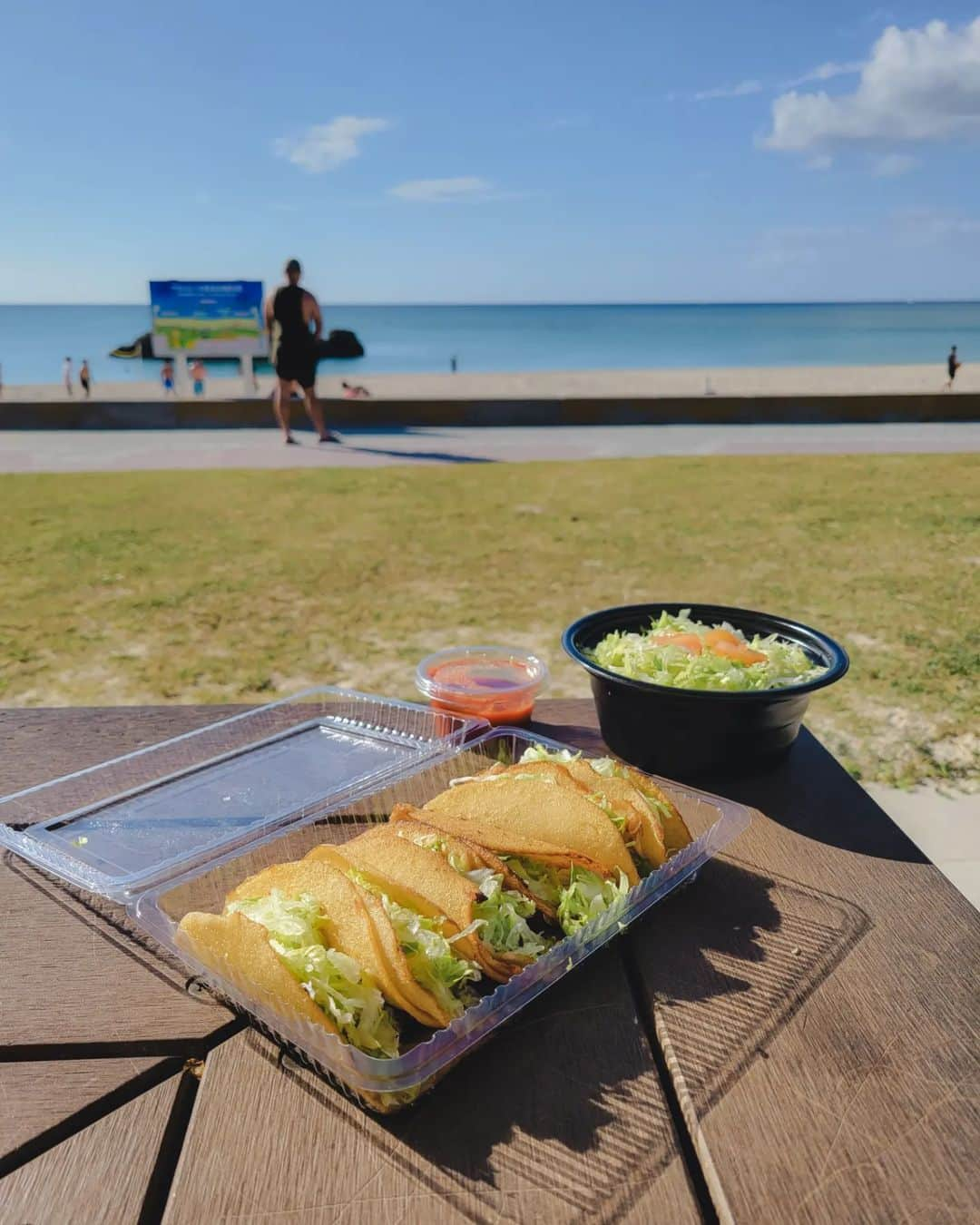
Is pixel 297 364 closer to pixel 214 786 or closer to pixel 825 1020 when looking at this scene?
pixel 214 786

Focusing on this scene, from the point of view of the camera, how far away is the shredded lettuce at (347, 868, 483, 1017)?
1.17 m

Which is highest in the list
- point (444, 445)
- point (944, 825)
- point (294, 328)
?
point (294, 328)

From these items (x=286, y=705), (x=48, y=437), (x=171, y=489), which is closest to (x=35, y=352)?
(x=48, y=437)

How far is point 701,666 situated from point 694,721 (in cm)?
20

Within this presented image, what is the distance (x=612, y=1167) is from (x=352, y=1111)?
300 millimetres

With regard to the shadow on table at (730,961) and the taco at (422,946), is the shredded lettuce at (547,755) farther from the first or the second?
the taco at (422,946)

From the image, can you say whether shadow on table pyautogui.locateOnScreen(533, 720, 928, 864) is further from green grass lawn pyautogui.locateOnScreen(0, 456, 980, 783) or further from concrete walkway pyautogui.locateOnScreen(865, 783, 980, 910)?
green grass lawn pyautogui.locateOnScreen(0, 456, 980, 783)

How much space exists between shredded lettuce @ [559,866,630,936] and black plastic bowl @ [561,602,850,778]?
0.55m

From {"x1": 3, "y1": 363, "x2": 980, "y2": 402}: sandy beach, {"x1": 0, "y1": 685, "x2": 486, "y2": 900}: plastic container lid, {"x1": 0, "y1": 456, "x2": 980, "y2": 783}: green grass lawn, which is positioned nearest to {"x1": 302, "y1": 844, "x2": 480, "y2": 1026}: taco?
{"x1": 0, "y1": 685, "x2": 486, "y2": 900}: plastic container lid

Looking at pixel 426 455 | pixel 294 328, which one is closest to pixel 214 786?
pixel 294 328

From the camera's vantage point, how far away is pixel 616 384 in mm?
41844

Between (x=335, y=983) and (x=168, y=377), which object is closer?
(x=335, y=983)

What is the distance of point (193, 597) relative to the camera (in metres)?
7.48

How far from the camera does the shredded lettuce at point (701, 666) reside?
2.03 m
